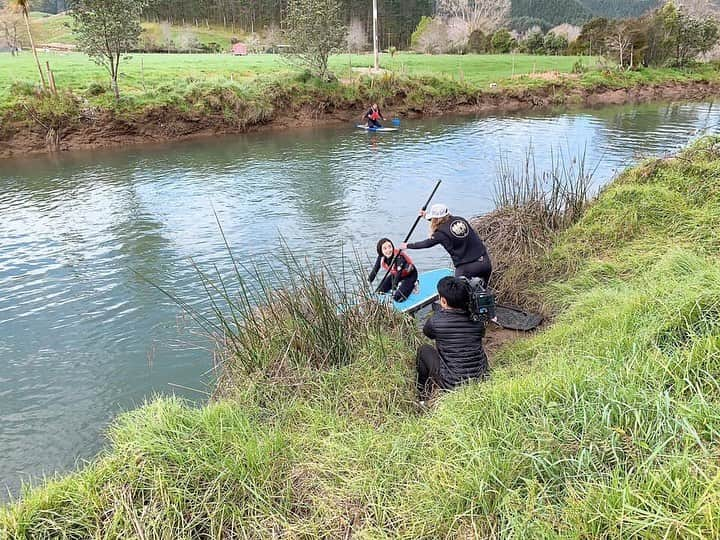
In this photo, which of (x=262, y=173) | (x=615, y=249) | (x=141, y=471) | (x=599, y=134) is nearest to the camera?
(x=141, y=471)

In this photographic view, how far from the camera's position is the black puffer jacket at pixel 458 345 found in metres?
3.66

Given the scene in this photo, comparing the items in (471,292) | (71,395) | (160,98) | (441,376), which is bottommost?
(71,395)

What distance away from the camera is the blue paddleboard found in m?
6.05

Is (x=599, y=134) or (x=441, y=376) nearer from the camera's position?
(x=441, y=376)

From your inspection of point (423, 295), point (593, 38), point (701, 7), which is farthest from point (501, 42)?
point (423, 295)

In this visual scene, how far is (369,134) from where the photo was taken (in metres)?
20.7

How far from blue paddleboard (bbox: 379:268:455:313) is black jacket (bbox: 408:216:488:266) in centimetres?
80

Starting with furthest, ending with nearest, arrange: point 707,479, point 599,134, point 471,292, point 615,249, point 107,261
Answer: point 599,134 < point 107,261 < point 615,249 < point 471,292 < point 707,479

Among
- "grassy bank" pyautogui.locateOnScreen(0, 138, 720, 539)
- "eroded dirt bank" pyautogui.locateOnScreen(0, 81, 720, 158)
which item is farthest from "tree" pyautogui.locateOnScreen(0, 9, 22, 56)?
"grassy bank" pyautogui.locateOnScreen(0, 138, 720, 539)

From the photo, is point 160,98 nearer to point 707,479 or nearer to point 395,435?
point 395,435

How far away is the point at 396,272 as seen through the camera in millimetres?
6082

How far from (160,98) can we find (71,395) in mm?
17503

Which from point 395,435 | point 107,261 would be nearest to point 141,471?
point 395,435

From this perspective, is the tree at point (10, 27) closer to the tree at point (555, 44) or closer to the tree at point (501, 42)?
the tree at point (501, 42)
